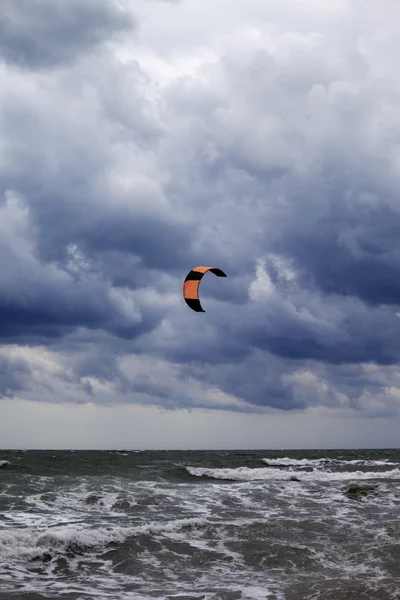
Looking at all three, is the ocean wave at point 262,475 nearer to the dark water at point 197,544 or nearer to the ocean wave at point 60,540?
the dark water at point 197,544

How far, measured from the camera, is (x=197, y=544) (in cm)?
1585

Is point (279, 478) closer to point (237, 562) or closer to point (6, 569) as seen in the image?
point (237, 562)

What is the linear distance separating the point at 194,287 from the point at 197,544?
10.5m

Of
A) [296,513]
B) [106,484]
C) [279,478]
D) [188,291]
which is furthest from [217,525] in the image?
Result: [279,478]

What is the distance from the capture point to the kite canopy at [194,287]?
76.7 feet

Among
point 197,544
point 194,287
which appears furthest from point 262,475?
point 197,544

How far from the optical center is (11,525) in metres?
18.4

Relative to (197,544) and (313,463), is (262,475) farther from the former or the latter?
(313,463)

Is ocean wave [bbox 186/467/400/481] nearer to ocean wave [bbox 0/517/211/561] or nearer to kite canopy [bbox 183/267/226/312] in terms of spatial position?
kite canopy [bbox 183/267/226/312]

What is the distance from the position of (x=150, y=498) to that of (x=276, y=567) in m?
12.4

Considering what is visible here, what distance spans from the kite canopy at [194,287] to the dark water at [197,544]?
25.3ft

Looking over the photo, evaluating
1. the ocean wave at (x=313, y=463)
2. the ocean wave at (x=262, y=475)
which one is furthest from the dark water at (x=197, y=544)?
the ocean wave at (x=313, y=463)

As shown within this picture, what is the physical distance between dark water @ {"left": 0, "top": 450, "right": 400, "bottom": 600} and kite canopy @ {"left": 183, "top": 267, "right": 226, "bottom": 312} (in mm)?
7713

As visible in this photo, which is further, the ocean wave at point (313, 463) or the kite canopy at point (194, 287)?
the ocean wave at point (313, 463)
